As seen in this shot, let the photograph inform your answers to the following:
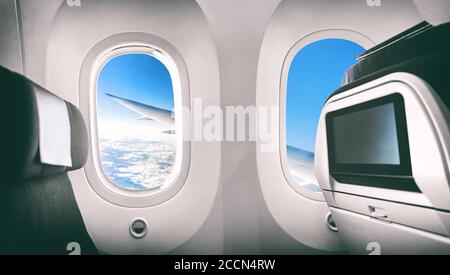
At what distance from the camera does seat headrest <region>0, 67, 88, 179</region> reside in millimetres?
1118

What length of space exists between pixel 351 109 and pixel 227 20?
862 millimetres

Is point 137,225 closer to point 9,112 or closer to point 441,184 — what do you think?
point 9,112

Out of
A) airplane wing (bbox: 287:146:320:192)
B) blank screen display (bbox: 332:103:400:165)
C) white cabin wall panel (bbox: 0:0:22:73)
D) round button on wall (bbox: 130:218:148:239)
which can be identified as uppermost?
white cabin wall panel (bbox: 0:0:22:73)

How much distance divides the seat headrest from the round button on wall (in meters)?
0.64

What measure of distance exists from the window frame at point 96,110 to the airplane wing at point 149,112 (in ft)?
0.16

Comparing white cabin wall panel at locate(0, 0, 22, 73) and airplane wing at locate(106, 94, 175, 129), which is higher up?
white cabin wall panel at locate(0, 0, 22, 73)

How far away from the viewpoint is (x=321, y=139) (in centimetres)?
148

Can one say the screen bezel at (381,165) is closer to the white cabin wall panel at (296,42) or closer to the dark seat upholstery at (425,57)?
the dark seat upholstery at (425,57)

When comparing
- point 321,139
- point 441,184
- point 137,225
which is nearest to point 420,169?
point 441,184

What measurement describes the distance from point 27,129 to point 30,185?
0.24 metres

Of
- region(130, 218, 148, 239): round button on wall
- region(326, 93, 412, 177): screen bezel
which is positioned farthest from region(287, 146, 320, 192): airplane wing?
region(130, 218, 148, 239): round button on wall

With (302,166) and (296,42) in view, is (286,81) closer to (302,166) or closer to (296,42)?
(296,42)

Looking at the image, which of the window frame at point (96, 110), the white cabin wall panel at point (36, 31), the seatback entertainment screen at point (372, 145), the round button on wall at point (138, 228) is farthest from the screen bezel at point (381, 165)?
the white cabin wall panel at point (36, 31)

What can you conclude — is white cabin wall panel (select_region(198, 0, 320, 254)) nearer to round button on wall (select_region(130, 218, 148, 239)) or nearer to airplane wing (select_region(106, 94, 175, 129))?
airplane wing (select_region(106, 94, 175, 129))
